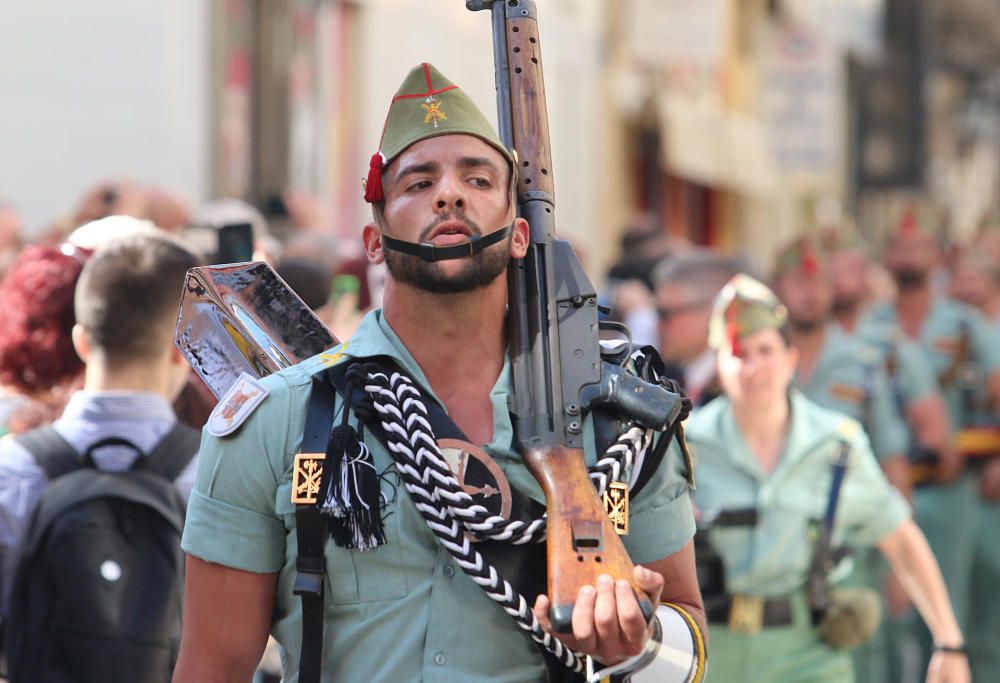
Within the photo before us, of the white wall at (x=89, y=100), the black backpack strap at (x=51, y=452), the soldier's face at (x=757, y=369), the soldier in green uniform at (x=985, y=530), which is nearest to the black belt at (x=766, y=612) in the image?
the soldier's face at (x=757, y=369)

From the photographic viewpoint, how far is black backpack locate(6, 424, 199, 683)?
4098 millimetres

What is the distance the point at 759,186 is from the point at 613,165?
6517mm

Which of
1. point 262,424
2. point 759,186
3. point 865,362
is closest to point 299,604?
point 262,424

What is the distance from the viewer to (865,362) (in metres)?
8.27

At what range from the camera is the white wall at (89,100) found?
990 cm

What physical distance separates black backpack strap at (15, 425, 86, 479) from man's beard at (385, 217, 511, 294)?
1.29 meters

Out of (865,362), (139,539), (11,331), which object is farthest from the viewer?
(865,362)

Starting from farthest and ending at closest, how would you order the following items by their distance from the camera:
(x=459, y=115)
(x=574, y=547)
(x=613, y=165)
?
(x=613, y=165) → (x=459, y=115) → (x=574, y=547)

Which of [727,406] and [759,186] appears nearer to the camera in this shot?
[727,406]

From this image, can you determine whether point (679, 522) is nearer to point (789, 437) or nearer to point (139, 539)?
point (139, 539)

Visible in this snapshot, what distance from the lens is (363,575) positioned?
3221 millimetres

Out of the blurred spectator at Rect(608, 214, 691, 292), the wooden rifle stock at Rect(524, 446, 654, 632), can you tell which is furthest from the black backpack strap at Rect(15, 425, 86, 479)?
the blurred spectator at Rect(608, 214, 691, 292)

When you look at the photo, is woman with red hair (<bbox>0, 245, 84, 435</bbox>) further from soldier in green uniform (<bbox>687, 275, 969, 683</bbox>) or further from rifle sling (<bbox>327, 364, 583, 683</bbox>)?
soldier in green uniform (<bbox>687, 275, 969, 683</bbox>)

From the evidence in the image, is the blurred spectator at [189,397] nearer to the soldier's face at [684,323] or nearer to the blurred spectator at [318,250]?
the blurred spectator at [318,250]
